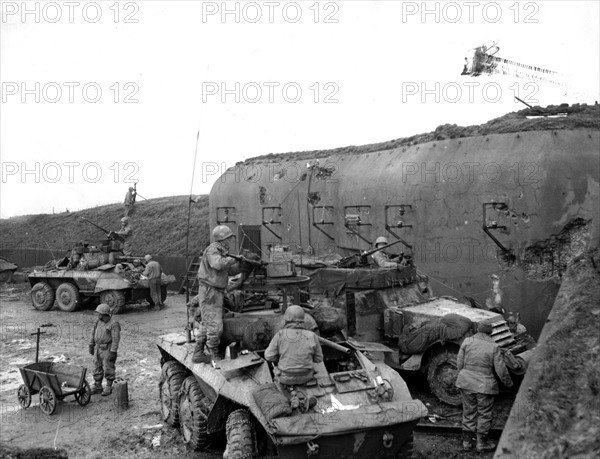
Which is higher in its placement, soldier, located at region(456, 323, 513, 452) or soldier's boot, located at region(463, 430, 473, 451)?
soldier, located at region(456, 323, 513, 452)

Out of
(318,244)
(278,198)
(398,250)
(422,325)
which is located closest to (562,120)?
(398,250)

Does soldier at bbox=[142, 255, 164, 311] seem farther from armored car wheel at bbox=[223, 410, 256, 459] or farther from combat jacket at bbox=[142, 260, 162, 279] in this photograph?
armored car wheel at bbox=[223, 410, 256, 459]

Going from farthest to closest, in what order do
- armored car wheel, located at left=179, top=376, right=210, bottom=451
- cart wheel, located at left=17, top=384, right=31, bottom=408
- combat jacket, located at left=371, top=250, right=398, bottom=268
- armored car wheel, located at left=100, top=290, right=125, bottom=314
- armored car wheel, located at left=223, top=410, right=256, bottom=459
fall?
armored car wheel, located at left=100, top=290, right=125, bottom=314 < combat jacket, located at left=371, top=250, right=398, bottom=268 < cart wheel, located at left=17, top=384, right=31, bottom=408 < armored car wheel, located at left=179, top=376, right=210, bottom=451 < armored car wheel, located at left=223, top=410, right=256, bottom=459

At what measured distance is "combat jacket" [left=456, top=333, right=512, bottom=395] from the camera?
6.98 metres

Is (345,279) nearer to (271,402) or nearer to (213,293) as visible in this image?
(213,293)

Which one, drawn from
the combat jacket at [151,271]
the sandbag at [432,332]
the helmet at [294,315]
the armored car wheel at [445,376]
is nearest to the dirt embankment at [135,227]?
the combat jacket at [151,271]

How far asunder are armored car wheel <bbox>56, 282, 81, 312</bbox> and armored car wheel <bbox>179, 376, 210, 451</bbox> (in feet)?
39.2

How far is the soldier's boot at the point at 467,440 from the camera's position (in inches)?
282

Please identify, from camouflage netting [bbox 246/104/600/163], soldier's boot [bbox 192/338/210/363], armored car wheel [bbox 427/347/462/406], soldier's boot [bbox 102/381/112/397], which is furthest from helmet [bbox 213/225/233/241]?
camouflage netting [bbox 246/104/600/163]

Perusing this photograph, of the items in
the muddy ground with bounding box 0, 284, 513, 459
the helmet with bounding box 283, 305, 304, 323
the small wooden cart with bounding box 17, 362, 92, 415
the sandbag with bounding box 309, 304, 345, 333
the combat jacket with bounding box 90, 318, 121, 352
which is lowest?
the muddy ground with bounding box 0, 284, 513, 459

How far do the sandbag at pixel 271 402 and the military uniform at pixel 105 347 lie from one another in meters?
4.73

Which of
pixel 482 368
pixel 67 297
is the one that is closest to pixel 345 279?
pixel 482 368

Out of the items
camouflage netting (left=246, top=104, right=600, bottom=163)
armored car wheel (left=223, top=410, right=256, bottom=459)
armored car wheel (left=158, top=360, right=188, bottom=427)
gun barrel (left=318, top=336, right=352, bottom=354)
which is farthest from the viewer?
camouflage netting (left=246, top=104, right=600, bottom=163)

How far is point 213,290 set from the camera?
7246 millimetres
